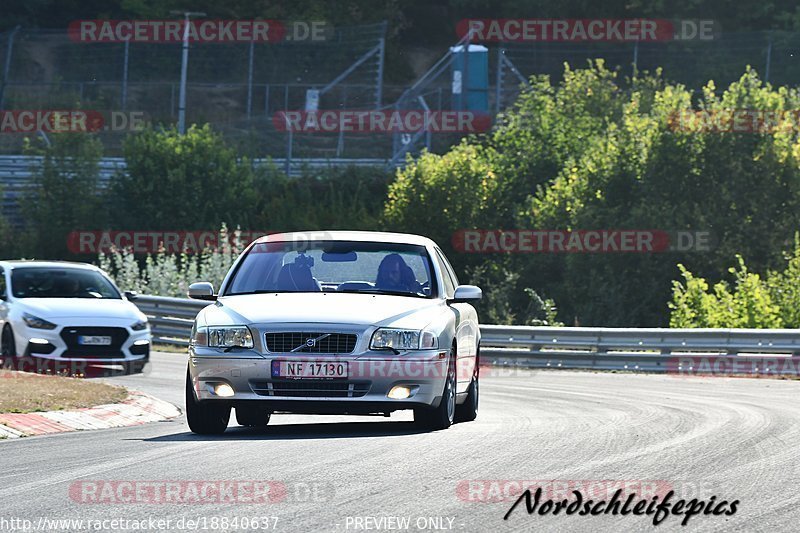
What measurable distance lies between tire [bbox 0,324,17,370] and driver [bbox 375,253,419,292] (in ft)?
33.5

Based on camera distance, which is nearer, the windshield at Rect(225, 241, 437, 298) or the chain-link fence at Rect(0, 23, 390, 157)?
the windshield at Rect(225, 241, 437, 298)

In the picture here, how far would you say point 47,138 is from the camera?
55438mm

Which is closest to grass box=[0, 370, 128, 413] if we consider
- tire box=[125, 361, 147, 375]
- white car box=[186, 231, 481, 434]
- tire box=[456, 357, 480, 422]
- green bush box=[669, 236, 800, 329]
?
white car box=[186, 231, 481, 434]

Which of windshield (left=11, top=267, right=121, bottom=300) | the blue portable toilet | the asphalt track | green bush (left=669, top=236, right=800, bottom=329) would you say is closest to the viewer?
the asphalt track

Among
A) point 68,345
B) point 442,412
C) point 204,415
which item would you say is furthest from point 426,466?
point 68,345

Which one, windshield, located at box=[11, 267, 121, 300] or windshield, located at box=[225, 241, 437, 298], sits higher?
windshield, located at box=[225, 241, 437, 298]

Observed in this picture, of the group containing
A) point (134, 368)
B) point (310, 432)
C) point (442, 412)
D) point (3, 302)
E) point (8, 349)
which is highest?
point (3, 302)

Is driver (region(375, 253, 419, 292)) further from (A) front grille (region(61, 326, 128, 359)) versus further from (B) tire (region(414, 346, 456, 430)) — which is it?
(A) front grille (region(61, 326, 128, 359))

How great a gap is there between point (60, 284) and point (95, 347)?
1.73 metres

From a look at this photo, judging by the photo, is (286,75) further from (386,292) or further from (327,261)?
(386,292)

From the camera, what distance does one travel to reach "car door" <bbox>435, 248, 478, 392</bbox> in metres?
13.0

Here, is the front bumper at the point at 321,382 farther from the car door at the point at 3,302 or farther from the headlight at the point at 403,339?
the car door at the point at 3,302

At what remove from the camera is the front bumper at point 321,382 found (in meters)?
11.7

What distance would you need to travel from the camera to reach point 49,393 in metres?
15.3
